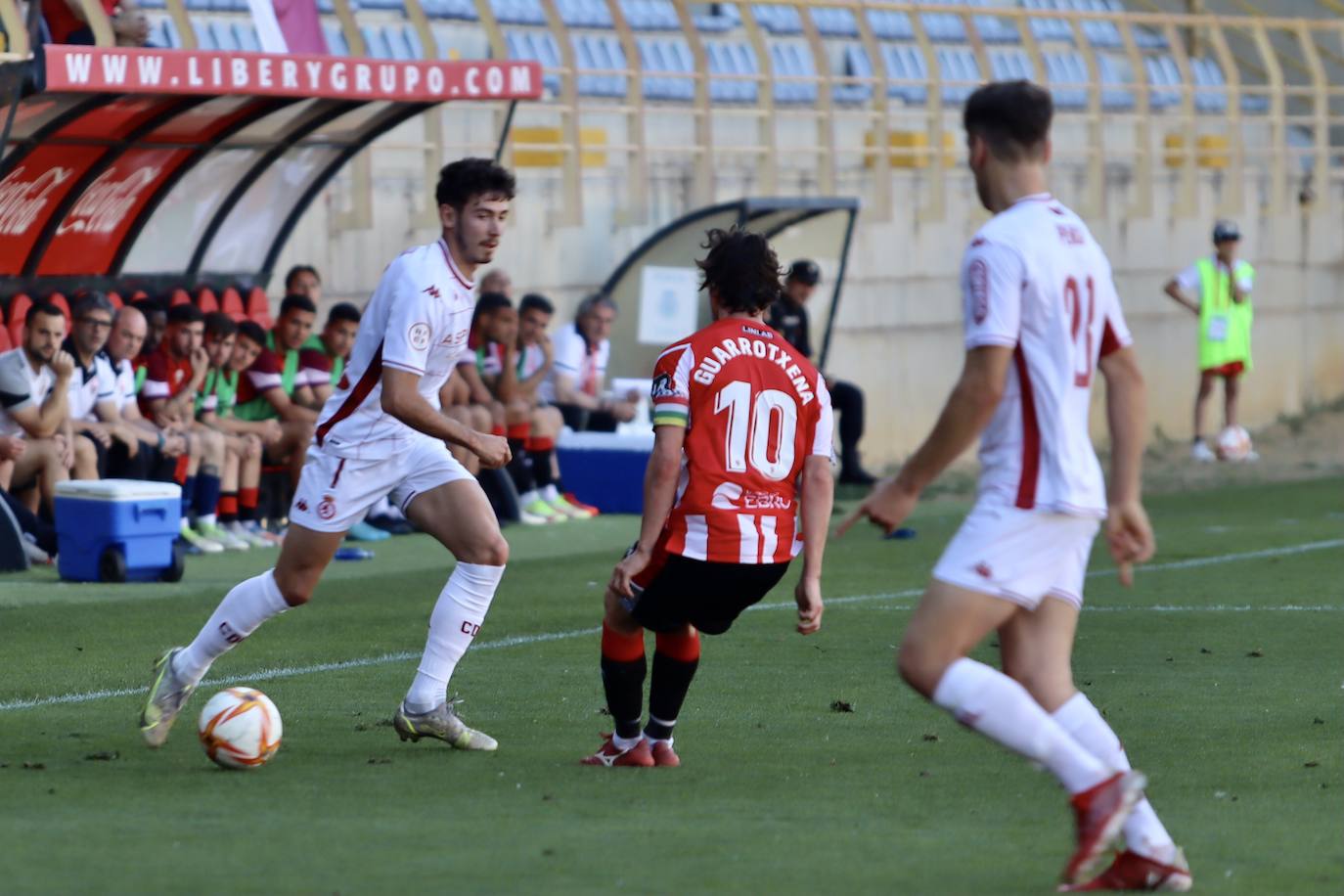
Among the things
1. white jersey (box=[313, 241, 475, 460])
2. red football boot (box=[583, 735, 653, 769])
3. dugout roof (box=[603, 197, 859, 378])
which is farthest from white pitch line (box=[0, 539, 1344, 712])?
dugout roof (box=[603, 197, 859, 378])

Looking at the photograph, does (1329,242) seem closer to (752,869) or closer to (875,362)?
(875,362)

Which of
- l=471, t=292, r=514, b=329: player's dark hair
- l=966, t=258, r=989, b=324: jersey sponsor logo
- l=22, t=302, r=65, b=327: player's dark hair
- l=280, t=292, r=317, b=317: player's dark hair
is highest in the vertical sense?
l=966, t=258, r=989, b=324: jersey sponsor logo

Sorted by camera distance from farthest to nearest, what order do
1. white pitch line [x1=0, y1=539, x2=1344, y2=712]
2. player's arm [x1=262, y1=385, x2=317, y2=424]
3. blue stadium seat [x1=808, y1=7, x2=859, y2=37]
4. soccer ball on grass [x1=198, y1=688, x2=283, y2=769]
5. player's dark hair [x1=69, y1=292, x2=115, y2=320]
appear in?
blue stadium seat [x1=808, y1=7, x2=859, y2=37] < player's arm [x1=262, y1=385, x2=317, y2=424] < player's dark hair [x1=69, y1=292, x2=115, y2=320] < white pitch line [x1=0, y1=539, x2=1344, y2=712] < soccer ball on grass [x1=198, y1=688, x2=283, y2=769]

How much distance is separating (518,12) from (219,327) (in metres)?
8.11

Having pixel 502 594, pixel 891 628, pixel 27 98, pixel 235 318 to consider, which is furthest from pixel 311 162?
pixel 891 628

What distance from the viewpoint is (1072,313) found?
4.85 m

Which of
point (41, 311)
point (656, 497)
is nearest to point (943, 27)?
point (41, 311)

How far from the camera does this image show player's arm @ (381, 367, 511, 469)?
21.6 ft

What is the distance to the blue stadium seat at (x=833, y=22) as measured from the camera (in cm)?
2339

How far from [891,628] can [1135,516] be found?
16.9 feet

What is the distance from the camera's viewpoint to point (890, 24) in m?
24.5

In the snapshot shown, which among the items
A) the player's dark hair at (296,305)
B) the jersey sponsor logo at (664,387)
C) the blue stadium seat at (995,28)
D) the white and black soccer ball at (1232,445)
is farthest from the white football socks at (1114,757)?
the blue stadium seat at (995,28)

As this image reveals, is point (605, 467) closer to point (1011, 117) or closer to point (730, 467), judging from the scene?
point (730, 467)

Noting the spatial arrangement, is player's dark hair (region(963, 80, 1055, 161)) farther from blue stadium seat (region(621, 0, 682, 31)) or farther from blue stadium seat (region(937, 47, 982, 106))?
blue stadium seat (region(937, 47, 982, 106))
